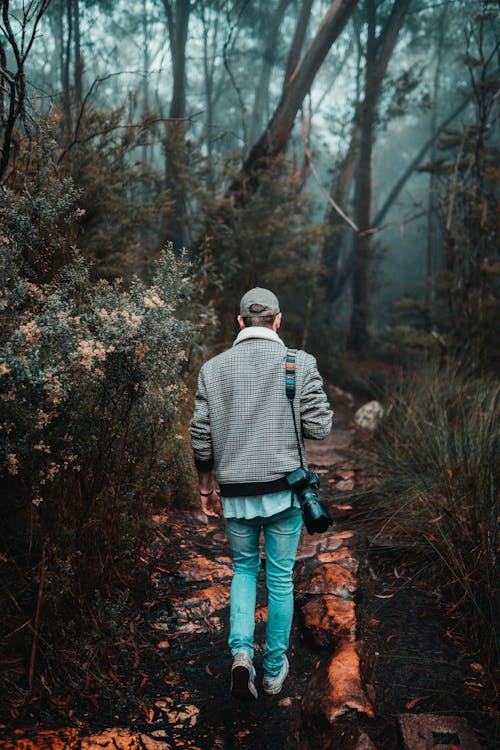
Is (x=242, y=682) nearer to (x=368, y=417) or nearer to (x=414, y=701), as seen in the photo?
(x=414, y=701)

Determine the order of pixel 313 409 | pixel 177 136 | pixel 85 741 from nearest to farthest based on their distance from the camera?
pixel 85 741
pixel 313 409
pixel 177 136

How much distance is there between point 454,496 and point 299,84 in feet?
26.4

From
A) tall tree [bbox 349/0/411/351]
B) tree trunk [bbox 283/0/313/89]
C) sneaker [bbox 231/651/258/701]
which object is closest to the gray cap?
sneaker [bbox 231/651/258/701]

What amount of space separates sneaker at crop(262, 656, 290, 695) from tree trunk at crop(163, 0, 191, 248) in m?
6.04

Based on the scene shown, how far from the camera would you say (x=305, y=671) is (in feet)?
9.41

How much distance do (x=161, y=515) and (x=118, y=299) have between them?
1992 mm

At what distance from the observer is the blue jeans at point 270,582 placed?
2688 mm

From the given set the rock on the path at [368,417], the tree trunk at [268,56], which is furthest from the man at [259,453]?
the tree trunk at [268,56]

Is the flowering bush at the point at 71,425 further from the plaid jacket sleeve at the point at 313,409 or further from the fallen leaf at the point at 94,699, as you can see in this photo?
the plaid jacket sleeve at the point at 313,409

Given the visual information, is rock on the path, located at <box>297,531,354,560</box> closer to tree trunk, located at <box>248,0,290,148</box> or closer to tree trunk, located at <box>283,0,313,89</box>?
tree trunk, located at <box>283,0,313,89</box>

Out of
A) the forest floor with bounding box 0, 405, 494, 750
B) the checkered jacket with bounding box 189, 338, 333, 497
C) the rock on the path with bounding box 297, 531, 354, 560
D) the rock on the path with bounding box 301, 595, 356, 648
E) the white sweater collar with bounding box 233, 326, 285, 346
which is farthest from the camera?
the rock on the path with bounding box 297, 531, 354, 560

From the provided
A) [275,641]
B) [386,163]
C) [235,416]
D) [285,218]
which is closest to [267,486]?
[235,416]

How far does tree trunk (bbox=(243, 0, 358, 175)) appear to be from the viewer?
9.20 m

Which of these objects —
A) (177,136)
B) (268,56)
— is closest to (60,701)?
(177,136)
